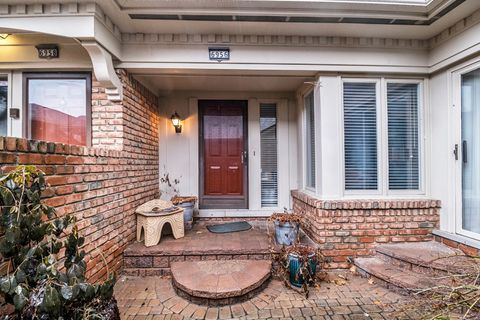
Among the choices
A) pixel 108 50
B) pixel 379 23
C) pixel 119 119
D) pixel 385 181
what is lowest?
pixel 385 181

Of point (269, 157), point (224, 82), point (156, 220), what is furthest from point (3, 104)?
point (269, 157)

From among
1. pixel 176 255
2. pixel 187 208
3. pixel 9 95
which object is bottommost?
pixel 176 255

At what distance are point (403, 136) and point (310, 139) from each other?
3.88 ft

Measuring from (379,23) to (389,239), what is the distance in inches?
101

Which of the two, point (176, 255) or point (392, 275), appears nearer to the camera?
point (392, 275)

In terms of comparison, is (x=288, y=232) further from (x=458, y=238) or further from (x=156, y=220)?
(x=458, y=238)

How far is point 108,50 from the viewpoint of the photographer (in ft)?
8.70

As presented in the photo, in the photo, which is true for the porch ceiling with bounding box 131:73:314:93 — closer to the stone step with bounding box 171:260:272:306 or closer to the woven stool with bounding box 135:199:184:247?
the woven stool with bounding box 135:199:184:247

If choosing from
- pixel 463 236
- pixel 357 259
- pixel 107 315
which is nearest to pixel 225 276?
pixel 107 315

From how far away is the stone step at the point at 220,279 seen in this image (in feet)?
7.30

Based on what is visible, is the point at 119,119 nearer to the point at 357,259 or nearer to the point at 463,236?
the point at 357,259

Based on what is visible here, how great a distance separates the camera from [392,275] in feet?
8.18

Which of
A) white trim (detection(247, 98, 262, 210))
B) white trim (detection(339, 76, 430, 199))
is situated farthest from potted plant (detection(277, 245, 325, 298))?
white trim (detection(247, 98, 262, 210))

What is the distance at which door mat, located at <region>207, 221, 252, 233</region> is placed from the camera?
138 inches
